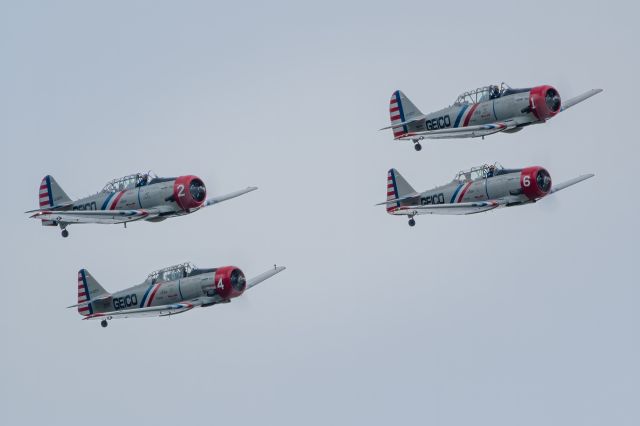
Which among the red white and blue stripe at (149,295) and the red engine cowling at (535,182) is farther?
the red white and blue stripe at (149,295)

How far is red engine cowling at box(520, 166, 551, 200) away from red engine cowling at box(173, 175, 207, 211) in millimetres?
15919

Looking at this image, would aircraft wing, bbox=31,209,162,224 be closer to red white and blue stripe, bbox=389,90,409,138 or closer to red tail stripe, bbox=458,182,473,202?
red white and blue stripe, bbox=389,90,409,138

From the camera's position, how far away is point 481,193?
90.1 meters

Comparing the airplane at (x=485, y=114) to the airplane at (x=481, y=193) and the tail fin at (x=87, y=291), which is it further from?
the tail fin at (x=87, y=291)

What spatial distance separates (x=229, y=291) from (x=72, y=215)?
31.2 ft

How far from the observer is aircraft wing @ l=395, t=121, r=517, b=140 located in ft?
292

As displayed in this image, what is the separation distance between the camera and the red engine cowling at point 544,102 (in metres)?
88.9

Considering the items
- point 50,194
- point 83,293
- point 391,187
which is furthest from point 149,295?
point 391,187

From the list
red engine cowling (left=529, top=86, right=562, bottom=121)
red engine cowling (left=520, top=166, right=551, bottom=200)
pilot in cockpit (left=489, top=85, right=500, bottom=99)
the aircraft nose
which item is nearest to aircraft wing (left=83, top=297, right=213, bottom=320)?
red engine cowling (left=520, top=166, right=551, bottom=200)

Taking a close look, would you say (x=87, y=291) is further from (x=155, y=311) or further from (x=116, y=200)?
(x=155, y=311)

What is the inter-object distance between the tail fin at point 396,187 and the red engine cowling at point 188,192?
11998 millimetres

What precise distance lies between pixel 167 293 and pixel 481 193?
16.5 meters

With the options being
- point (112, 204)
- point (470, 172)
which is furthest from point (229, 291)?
point (470, 172)

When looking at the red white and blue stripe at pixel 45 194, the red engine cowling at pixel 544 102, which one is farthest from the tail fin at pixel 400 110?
the red white and blue stripe at pixel 45 194
